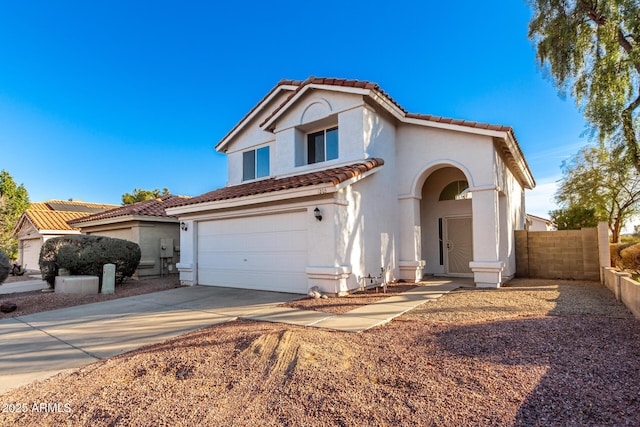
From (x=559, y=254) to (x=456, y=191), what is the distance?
13.8 feet

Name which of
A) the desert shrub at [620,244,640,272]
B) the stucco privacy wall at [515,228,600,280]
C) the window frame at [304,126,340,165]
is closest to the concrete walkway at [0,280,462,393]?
the stucco privacy wall at [515,228,600,280]

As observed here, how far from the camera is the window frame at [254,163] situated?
13.8 metres

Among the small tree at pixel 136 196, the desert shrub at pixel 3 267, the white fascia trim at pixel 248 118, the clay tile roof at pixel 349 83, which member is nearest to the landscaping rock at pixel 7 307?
the desert shrub at pixel 3 267

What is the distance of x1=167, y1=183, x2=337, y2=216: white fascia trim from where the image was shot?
28.1 feet

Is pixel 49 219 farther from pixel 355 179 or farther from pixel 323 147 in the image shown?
pixel 355 179

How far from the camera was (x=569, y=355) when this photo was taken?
4.06 m

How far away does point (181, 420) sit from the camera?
301 cm

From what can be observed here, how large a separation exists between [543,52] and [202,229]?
45.5ft

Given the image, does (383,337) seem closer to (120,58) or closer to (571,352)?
(571,352)

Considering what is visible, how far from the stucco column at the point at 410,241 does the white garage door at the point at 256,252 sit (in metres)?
3.83

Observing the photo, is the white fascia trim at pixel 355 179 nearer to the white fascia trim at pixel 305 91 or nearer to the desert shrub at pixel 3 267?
the white fascia trim at pixel 305 91

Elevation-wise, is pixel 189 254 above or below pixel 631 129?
below

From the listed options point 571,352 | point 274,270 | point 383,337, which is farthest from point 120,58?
point 571,352

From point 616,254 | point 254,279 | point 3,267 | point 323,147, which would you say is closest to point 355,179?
point 323,147
